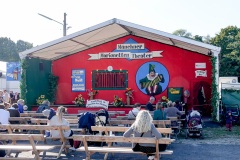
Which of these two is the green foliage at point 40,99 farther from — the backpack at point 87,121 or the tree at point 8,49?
the tree at point 8,49

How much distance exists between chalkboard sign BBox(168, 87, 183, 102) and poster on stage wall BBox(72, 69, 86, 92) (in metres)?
4.88

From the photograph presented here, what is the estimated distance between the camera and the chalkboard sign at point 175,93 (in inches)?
695

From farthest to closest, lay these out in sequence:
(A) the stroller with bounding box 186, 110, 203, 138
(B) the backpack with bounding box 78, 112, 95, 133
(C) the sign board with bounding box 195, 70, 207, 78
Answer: (C) the sign board with bounding box 195, 70, 207, 78 → (A) the stroller with bounding box 186, 110, 203, 138 → (B) the backpack with bounding box 78, 112, 95, 133

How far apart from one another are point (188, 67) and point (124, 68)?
3.47 metres

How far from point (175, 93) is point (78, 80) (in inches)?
218

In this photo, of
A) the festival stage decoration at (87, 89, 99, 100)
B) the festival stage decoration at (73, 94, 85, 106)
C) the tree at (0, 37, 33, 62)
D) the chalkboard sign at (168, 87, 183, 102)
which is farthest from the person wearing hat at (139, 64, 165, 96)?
the tree at (0, 37, 33, 62)

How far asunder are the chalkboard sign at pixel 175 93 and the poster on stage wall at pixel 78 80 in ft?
16.0

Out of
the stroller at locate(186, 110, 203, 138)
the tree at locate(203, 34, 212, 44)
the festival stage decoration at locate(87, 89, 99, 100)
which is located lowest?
the stroller at locate(186, 110, 203, 138)

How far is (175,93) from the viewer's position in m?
17.8

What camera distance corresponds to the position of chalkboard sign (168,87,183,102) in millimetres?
17644

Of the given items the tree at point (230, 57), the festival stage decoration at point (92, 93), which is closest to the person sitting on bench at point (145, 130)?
the festival stage decoration at point (92, 93)

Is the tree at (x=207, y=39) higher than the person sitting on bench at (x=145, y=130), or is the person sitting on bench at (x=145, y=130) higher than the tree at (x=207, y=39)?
the tree at (x=207, y=39)

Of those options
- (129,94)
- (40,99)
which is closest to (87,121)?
(40,99)

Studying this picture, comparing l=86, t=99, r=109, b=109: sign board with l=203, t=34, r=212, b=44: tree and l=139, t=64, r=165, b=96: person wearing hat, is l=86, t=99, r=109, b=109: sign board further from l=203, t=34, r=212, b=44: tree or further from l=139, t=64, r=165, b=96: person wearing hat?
l=203, t=34, r=212, b=44: tree
